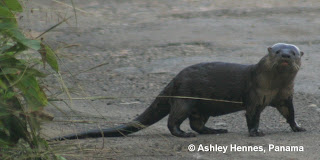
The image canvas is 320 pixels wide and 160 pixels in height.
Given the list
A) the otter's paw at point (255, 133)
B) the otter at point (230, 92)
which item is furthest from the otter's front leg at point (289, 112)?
the otter's paw at point (255, 133)

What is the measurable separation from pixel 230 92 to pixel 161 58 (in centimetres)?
280

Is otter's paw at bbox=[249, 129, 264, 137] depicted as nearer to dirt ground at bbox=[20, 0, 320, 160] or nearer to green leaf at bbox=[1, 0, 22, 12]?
dirt ground at bbox=[20, 0, 320, 160]

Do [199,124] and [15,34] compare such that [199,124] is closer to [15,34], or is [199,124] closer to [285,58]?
[285,58]

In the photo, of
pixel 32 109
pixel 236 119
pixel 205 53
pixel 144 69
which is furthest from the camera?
pixel 205 53

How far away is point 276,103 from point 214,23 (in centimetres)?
476

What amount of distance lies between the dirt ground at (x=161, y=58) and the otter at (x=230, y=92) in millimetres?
123

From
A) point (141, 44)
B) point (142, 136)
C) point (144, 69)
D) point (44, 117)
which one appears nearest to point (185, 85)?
point (142, 136)

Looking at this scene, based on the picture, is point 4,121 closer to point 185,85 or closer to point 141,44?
point 185,85

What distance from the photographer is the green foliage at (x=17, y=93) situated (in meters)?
2.94

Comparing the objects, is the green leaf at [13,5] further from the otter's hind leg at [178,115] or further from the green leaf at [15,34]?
the otter's hind leg at [178,115]

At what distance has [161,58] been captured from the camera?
23.8 feet

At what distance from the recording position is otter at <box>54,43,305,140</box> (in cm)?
438

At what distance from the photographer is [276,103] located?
4.52m

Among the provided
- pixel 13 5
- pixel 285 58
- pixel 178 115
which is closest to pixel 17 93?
pixel 13 5
